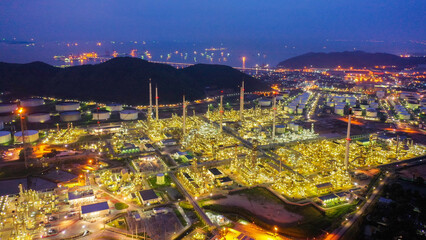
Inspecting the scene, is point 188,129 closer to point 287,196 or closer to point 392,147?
point 287,196

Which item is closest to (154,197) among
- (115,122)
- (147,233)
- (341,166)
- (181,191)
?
(181,191)

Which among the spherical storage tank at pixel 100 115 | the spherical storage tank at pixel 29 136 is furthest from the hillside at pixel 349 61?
the spherical storage tank at pixel 29 136

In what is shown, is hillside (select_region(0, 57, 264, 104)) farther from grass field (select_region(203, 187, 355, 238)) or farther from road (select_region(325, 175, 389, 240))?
road (select_region(325, 175, 389, 240))

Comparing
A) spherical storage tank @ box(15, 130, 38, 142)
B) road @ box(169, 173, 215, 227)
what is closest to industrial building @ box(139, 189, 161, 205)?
road @ box(169, 173, 215, 227)

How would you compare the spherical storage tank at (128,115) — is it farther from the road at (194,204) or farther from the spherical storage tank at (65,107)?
the road at (194,204)

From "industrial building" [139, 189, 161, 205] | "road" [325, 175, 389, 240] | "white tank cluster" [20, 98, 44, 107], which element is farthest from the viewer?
"white tank cluster" [20, 98, 44, 107]

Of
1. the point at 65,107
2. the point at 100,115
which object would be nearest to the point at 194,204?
the point at 100,115
